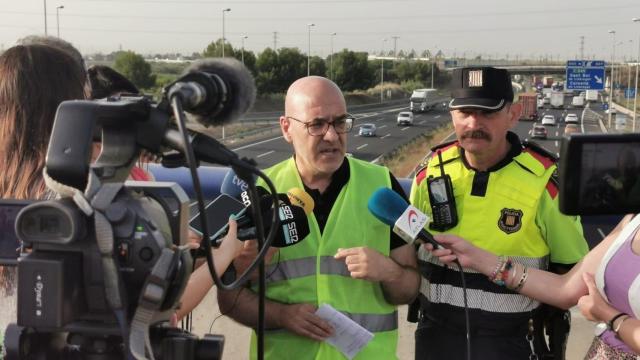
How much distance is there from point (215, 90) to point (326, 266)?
1297 mm

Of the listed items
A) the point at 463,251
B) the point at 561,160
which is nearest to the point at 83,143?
the point at 561,160

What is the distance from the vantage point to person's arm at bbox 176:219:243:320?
236 cm

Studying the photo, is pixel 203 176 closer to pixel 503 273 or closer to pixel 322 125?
pixel 322 125

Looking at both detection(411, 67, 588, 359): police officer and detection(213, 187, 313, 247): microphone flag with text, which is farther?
detection(411, 67, 588, 359): police officer

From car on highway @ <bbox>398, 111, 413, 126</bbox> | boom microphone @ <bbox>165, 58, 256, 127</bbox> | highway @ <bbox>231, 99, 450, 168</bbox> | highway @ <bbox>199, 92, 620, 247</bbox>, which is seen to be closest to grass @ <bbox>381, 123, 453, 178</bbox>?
highway @ <bbox>199, 92, 620, 247</bbox>

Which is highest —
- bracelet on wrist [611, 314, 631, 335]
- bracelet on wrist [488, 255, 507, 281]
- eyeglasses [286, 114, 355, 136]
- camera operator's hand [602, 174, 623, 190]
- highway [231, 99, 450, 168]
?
eyeglasses [286, 114, 355, 136]

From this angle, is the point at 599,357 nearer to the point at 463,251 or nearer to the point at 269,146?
the point at 463,251

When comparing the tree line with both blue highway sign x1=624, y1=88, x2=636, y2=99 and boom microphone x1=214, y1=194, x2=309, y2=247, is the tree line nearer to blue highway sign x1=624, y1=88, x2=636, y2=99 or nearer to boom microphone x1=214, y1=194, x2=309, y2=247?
blue highway sign x1=624, y1=88, x2=636, y2=99

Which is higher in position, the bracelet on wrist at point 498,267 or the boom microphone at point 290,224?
the boom microphone at point 290,224

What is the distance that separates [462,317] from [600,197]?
1.34 m

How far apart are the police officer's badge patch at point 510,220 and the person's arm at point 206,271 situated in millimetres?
1324

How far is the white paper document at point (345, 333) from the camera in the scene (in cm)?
276

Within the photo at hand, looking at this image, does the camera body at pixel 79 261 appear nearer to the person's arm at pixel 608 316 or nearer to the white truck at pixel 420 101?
the person's arm at pixel 608 316

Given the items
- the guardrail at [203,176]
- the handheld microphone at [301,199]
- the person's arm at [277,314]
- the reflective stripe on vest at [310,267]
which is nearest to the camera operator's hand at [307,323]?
the person's arm at [277,314]
